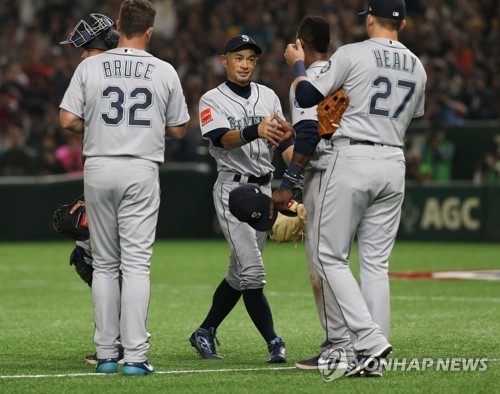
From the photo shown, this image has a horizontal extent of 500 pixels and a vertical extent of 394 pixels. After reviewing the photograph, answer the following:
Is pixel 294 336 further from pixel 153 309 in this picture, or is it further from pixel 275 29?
pixel 275 29

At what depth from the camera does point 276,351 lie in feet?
25.3

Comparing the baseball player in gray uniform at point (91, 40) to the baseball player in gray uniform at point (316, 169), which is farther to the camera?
the baseball player in gray uniform at point (91, 40)

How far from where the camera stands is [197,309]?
1115 cm

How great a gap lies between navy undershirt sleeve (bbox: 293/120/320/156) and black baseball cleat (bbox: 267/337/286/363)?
141 centimetres

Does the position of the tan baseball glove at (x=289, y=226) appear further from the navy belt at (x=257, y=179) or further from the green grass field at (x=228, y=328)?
the green grass field at (x=228, y=328)

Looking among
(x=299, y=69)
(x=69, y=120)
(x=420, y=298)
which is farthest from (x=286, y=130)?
(x=420, y=298)

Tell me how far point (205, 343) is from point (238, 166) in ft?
4.22

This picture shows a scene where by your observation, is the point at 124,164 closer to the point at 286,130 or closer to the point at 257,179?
the point at 286,130

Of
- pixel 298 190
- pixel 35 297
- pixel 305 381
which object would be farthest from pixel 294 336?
pixel 35 297

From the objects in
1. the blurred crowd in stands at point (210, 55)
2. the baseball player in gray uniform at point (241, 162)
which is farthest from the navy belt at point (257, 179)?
the blurred crowd in stands at point (210, 55)

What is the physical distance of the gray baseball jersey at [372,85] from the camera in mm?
6797

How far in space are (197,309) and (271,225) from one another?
3831 mm

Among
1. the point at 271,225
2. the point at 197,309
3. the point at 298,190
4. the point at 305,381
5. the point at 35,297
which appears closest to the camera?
the point at 305,381

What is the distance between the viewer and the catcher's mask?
25.2 ft
